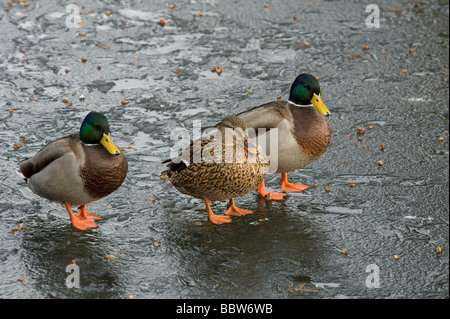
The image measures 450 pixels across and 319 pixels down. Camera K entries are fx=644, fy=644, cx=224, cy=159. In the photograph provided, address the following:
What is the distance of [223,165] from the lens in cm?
454

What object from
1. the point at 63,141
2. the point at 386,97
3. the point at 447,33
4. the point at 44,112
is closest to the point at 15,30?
the point at 44,112

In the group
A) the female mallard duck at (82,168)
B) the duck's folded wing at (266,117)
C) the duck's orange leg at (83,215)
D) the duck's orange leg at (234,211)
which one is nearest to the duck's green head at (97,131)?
the female mallard duck at (82,168)

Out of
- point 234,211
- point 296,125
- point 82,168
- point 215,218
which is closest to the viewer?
point 82,168

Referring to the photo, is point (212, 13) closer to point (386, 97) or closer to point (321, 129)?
point (386, 97)

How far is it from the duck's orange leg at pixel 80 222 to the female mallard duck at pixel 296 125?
4.38 ft

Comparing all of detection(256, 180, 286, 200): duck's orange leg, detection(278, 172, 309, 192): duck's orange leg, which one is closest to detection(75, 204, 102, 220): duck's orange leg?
detection(256, 180, 286, 200): duck's orange leg

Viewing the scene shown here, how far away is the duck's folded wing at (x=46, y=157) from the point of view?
15.0 ft

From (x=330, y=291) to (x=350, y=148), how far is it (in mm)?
2119

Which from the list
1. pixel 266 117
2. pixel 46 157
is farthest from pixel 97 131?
pixel 266 117

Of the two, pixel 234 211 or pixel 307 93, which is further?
pixel 307 93

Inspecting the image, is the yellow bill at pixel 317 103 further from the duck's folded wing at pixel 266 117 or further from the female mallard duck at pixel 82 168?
the female mallard duck at pixel 82 168

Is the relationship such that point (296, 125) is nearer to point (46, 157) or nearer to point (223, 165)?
point (223, 165)

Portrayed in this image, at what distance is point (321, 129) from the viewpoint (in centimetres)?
500

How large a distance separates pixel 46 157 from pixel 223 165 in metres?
1.27
